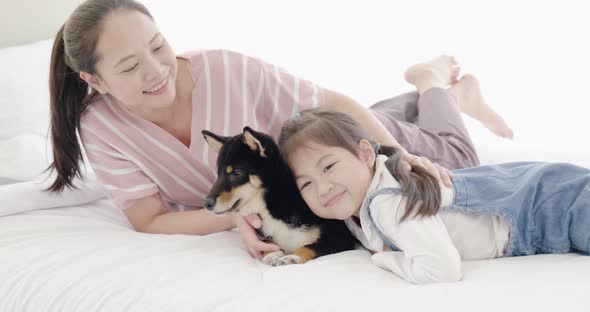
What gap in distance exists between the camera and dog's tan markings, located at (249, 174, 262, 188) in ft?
4.65

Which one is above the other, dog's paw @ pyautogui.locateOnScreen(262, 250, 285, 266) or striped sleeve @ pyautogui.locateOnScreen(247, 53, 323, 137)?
striped sleeve @ pyautogui.locateOnScreen(247, 53, 323, 137)

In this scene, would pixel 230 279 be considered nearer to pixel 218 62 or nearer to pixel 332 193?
pixel 332 193

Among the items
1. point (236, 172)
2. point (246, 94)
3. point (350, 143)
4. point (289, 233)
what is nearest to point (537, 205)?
point (350, 143)

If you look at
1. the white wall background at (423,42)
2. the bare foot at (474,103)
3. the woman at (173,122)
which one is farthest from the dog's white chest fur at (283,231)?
A: the white wall background at (423,42)

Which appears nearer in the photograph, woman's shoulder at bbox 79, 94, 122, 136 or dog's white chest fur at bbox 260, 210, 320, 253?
dog's white chest fur at bbox 260, 210, 320, 253

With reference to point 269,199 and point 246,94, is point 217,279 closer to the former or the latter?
point 269,199

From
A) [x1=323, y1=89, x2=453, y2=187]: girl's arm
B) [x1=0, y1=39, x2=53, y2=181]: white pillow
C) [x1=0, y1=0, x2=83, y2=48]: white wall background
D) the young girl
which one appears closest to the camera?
the young girl

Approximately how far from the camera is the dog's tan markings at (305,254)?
1405mm

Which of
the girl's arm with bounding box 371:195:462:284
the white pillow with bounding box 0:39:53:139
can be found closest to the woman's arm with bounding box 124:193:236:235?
the girl's arm with bounding box 371:195:462:284

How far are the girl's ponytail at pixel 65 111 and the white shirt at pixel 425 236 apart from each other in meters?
0.80

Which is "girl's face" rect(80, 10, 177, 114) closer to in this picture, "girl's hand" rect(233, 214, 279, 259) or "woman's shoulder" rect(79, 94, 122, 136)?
"woman's shoulder" rect(79, 94, 122, 136)

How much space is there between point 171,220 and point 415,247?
72cm

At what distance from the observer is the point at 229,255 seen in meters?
1.46

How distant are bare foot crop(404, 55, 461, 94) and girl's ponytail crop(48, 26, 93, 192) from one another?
1115 mm
